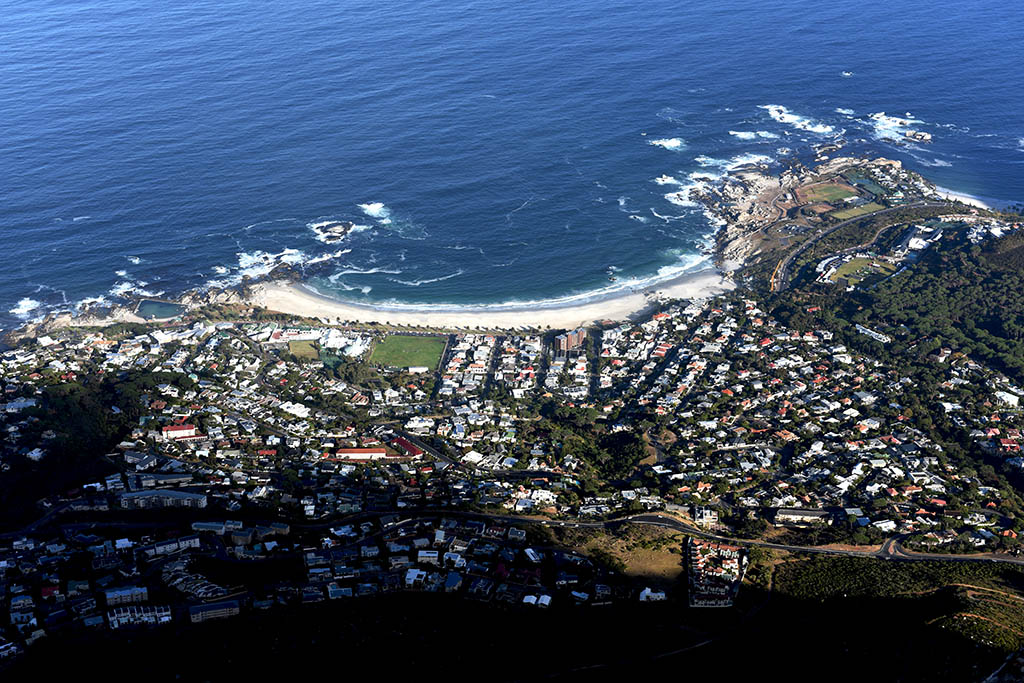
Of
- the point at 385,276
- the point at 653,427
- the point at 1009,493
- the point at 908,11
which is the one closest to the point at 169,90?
the point at 385,276

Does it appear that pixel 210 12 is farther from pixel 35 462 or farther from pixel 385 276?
pixel 35 462

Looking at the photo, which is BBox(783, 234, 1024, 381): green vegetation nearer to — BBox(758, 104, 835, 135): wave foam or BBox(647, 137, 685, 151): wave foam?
BBox(758, 104, 835, 135): wave foam

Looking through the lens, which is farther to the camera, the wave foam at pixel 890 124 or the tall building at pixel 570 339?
the wave foam at pixel 890 124

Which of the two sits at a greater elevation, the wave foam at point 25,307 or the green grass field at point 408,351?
the wave foam at point 25,307

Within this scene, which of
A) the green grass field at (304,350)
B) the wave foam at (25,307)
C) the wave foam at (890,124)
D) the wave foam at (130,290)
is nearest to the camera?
the green grass field at (304,350)

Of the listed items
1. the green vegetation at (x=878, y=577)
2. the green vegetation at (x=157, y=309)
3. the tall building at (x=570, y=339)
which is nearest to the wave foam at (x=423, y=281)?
the tall building at (x=570, y=339)

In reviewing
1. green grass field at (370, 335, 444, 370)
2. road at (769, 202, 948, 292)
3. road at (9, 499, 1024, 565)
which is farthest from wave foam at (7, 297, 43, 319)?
road at (769, 202, 948, 292)

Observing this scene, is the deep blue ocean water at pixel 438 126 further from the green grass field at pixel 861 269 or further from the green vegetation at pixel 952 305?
the green vegetation at pixel 952 305
